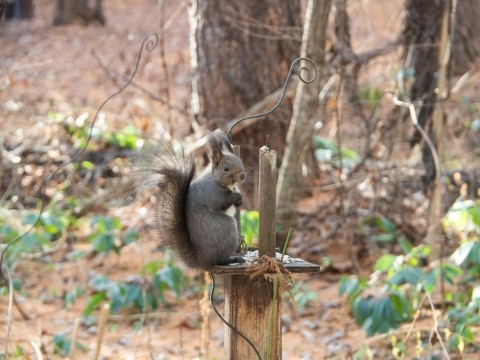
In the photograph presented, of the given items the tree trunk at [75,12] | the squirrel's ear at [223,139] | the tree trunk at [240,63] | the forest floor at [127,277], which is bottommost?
the forest floor at [127,277]

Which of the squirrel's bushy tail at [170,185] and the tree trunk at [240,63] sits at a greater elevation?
the tree trunk at [240,63]

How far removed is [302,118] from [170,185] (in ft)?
8.05

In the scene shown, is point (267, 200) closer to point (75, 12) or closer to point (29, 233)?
point (29, 233)

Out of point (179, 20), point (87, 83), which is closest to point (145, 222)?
point (87, 83)

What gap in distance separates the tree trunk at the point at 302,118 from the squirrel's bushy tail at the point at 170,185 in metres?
2.26

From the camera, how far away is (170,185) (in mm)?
2791

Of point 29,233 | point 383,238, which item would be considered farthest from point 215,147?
point 383,238

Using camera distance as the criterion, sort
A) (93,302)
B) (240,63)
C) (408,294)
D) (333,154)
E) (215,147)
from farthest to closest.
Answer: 1. (333,154)
2. (240,63)
3. (93,302)
4. (408,294)
5. (215,147)

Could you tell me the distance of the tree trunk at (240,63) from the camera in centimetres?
592

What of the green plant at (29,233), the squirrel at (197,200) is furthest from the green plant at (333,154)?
the squirrel at (197,200)

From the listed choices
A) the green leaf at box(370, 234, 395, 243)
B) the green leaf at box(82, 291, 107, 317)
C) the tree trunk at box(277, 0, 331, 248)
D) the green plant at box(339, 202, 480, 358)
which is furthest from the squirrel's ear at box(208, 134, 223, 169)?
the green leaf at box(370, 234, 395, 243)

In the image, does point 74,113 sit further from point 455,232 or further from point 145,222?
point 455,232

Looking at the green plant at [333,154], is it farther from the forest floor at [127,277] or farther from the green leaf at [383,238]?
the green leaf at [383,238]

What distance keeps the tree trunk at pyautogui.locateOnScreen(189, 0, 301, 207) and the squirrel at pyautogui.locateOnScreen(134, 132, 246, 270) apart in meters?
2.99
